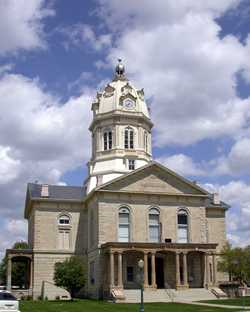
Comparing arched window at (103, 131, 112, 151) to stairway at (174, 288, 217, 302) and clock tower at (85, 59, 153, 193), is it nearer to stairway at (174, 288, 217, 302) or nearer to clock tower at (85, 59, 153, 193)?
clock tower at (85, 59, 153, 193)

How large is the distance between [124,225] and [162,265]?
5777 millimetres

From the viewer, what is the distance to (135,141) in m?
66.7

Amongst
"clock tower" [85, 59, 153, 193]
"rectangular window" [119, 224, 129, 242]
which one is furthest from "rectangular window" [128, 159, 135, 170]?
"rectangular window" [119, 224, 129, 242]

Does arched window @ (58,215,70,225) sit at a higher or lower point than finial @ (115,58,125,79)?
lower

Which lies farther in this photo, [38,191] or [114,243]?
[38,191]

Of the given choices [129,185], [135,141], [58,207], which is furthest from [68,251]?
[135,141]

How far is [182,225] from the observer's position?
58875mm

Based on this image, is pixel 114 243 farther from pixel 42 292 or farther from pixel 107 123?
pixel 107 123

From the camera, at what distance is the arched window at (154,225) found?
57.7 meters

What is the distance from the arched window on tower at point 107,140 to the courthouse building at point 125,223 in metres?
0.12

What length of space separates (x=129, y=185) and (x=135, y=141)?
33.8ft

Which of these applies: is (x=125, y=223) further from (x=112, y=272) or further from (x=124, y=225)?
(x=112, y=272)

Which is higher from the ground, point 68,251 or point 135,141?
point 135,141

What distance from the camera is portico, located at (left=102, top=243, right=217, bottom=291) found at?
52344mm
